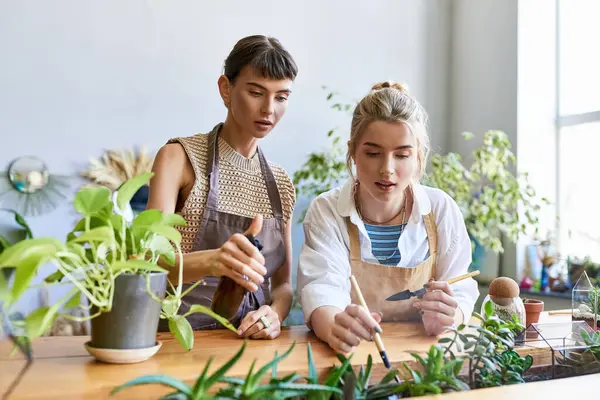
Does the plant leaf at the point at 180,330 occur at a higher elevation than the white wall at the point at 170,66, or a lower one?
lower

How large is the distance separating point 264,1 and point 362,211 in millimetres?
2707

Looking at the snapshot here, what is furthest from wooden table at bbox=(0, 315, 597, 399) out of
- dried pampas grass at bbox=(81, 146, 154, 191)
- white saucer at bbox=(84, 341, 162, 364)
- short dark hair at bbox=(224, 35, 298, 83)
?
dried pampas grass at bbox=(81, 146, 154, 191)

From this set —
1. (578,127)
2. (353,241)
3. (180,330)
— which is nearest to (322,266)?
(353,241)

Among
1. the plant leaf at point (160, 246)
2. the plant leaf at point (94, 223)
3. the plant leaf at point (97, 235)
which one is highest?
the plant leaf at point (94, 223)

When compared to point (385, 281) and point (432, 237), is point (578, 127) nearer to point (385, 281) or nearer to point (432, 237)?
point (432, 237)

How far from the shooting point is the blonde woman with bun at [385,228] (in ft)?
5.03

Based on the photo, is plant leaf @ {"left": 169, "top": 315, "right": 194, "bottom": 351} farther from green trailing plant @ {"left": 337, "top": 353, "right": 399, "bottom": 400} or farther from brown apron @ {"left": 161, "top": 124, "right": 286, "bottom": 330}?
A: brown apron @ {"left": 161, "top": 124, "right": 286, "bottom": 330}

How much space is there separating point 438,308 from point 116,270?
66cm

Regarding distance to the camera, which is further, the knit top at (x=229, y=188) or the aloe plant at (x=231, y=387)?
the knit top at (x=229, y=188)

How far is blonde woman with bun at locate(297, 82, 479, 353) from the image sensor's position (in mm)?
1534

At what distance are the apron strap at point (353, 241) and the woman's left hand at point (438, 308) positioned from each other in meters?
0.32

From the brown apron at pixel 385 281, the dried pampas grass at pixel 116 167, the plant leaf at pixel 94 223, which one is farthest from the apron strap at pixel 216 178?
the dried pampas grass at pixel 116 167

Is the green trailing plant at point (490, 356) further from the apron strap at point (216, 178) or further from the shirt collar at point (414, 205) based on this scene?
the apron strap at point (216, 178)

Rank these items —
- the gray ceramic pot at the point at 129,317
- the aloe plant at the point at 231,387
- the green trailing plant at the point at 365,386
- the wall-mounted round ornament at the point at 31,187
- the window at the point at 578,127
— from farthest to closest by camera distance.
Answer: the window at the point at 578,127 < the wall-mounted round ornament at the point at 31,187 < the gray ceramic pot at the point at 129,317 < the green trailing plant at the point at 365,386 < the aloe plant at the point at 231,387
